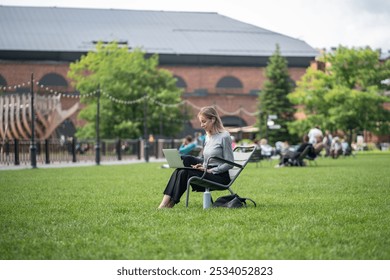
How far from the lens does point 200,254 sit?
6.90 metres

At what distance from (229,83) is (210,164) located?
63463 mm

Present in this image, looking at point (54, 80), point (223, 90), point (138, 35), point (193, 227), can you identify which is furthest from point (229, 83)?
point (193, 227)

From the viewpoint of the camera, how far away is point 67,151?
126 feet

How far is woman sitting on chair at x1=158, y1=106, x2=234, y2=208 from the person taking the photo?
11.1 meters

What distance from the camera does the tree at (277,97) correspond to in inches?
2520

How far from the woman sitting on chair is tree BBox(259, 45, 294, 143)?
172 ft

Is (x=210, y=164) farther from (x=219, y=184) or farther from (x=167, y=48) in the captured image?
(x=167, y=48)

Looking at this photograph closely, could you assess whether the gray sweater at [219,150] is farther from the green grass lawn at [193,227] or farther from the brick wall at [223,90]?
the brick wall at [223,90]

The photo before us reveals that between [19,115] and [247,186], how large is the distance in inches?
1078

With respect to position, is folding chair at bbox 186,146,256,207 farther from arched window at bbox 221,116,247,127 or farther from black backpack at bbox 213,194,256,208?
arched window at bbox 221,116,247,127

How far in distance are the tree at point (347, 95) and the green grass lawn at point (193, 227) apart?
42.9 m

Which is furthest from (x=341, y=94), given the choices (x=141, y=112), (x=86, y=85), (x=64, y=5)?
(x=64, y=5)

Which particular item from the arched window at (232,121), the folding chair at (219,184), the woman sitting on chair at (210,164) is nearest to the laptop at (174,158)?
the woman sitting on chair at (210,164)

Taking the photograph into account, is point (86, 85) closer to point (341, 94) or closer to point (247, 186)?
point (341, 94)
